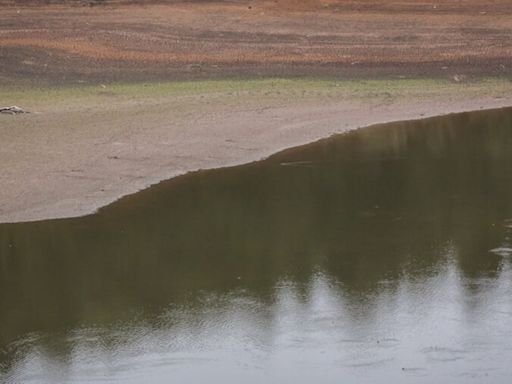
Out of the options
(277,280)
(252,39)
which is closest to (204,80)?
(252,39)

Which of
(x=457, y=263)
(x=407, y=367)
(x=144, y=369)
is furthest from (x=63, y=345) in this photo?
(x=457, y=263)

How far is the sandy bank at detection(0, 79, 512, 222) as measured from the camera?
1625 cm

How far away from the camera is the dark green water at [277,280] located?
10438 mm

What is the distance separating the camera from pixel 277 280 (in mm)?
12633

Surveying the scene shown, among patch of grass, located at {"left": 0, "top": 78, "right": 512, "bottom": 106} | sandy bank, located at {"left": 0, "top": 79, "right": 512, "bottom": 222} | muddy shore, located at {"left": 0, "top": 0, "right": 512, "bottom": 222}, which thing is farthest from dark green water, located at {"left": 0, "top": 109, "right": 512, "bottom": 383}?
patch of grass, located at {"left": 0, "top": 78, "right": 512, "bottom": 106}

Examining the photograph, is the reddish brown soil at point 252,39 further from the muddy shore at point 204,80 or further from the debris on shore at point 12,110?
the debris on shore at point 12,110

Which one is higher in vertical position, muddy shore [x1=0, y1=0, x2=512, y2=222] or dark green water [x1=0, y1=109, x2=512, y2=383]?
muddy shore [x1=0, y1=0, x2=512, y2=222]

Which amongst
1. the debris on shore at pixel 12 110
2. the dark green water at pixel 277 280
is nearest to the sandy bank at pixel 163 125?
the debris on shore at pixel 12 110

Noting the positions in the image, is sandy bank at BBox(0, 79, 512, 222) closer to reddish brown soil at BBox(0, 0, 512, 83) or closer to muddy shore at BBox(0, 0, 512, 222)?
muddy shore at BBox(0, 0, 512, 222)

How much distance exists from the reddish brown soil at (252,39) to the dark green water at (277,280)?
7.68m

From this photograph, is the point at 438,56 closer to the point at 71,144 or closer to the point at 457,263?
the point at 71,144

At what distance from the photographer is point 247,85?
944 inches

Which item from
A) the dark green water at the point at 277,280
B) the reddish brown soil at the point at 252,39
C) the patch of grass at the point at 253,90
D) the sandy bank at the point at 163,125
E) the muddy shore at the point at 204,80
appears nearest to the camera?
the dark green water at the point at 277,280

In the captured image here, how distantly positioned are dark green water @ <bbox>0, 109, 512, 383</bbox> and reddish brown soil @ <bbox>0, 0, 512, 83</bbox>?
7.68m
